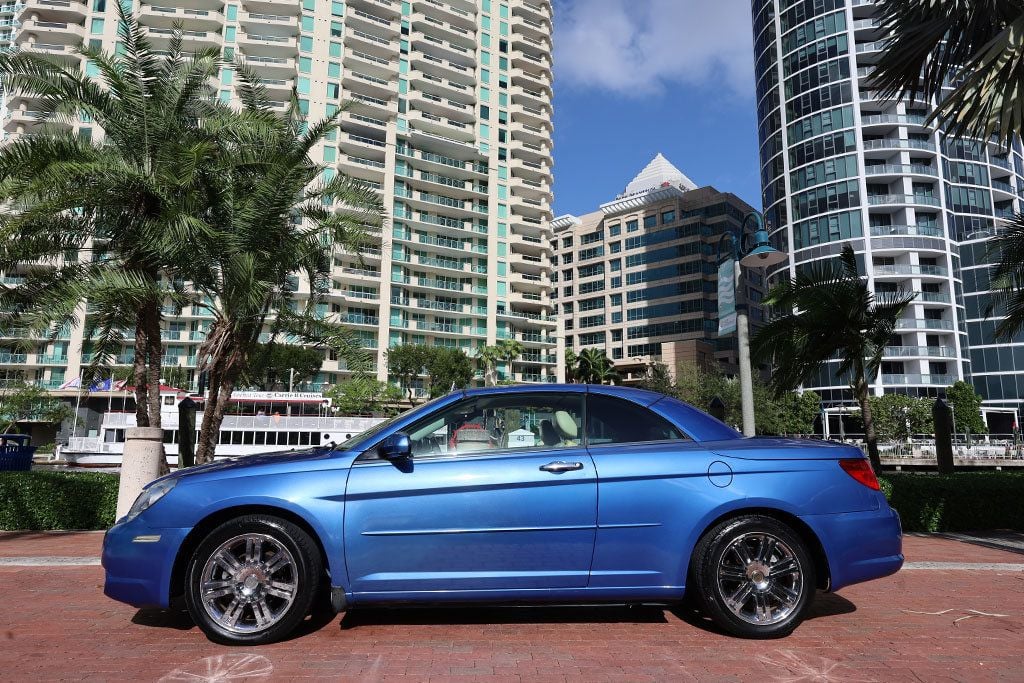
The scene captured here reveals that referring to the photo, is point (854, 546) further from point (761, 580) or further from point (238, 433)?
point (238, 433)

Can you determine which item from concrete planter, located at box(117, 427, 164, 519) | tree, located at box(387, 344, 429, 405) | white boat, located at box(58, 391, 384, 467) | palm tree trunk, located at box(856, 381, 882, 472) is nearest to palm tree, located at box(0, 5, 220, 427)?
concrete planter, located at box(117, 427, 164, 519)

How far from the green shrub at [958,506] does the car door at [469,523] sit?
7.35 metres

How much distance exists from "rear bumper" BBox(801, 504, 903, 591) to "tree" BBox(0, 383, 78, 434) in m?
44.2

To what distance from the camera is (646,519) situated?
371 cm

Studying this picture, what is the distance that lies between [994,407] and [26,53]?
232 ft

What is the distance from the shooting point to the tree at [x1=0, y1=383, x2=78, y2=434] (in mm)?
38781

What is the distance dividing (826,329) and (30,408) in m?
53.8

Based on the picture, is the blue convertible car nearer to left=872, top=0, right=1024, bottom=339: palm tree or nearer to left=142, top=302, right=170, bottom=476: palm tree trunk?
left=872, top=0, right=1024, bottom=339: palm tree

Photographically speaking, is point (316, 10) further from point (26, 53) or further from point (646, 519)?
point (646, 519)

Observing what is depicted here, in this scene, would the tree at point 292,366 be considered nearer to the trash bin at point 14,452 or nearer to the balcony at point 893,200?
the trash bin at point 14,452

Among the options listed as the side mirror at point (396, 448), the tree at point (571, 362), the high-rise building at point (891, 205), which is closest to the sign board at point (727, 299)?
the side mirror at point (396, 448)

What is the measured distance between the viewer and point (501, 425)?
4.00 meters

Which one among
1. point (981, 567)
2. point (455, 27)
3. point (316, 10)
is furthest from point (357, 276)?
point (981, 567)

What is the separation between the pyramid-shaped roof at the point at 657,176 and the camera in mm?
129625
